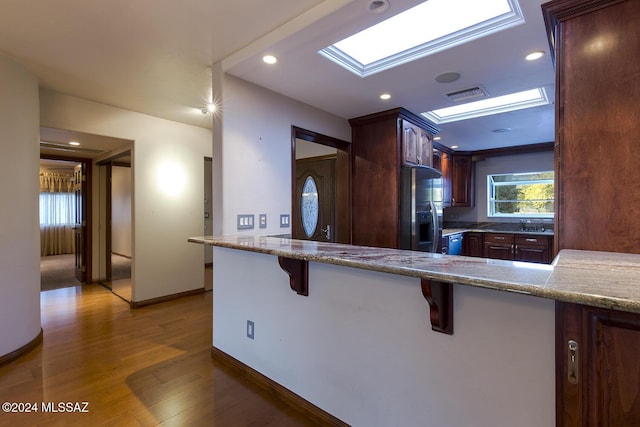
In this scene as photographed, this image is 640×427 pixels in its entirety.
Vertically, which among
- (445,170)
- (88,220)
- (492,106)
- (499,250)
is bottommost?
(499,250)

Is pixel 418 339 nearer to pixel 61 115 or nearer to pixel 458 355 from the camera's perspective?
pixel 458 355

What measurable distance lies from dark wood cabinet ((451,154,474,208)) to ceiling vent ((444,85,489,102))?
3106 mm

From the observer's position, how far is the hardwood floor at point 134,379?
5.97 feet

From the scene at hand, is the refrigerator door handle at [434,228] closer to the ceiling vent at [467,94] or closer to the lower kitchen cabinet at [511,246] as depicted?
the ceiling vent at [467,94]

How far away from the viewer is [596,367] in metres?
0.95

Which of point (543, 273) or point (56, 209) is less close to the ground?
point (56, 209)

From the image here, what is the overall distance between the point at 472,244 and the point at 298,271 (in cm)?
459

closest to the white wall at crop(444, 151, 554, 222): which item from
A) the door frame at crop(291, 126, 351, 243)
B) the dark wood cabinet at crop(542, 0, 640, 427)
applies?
the door frame at crop(291, 126, 351, 243)

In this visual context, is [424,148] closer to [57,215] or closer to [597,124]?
[597,124]

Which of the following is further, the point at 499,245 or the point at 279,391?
the point at 499,245

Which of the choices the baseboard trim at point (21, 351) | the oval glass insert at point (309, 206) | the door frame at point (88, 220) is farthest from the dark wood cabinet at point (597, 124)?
the door frame at point (88, 220)

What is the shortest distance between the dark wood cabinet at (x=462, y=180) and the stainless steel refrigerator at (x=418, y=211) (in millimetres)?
2355

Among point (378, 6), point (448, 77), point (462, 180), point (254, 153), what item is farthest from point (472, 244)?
point (378, 6)

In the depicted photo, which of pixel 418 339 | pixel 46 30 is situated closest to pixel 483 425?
pixel 418 339
